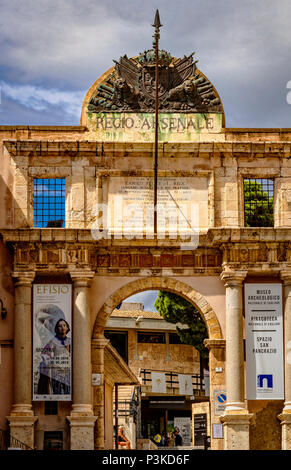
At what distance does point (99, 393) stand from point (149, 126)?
31.6 feet

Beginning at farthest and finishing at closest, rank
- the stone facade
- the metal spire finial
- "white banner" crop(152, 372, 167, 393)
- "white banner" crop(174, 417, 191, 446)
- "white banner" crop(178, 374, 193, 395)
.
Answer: "white banner" crop(178, 374, 193, 395), "white banner" crop(152, 372, 167, 393), "white banner" crop(174, 417, 191, 446), the stone facade, the metal spire finial

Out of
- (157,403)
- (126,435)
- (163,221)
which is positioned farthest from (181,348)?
(163,221)

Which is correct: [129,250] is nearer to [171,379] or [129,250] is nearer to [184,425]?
[171,379]

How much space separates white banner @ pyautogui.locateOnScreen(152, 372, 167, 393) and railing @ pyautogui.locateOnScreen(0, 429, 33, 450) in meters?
34.0

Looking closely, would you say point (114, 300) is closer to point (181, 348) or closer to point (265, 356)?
point (265, 356)

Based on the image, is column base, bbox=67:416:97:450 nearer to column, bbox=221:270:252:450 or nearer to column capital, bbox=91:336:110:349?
column capital, bbox=91:336:110:349

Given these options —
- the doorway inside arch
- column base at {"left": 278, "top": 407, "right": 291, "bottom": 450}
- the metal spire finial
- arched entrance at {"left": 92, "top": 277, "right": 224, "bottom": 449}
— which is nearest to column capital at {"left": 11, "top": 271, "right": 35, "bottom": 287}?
arched entrance at {"left": 92, "top": 277, "right": 224, "bottom": 449}

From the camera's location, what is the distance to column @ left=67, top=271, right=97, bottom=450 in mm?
38000

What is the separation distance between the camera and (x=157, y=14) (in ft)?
124

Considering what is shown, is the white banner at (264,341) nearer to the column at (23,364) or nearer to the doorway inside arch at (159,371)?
the column at (23,364)

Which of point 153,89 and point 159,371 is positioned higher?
point 153,89

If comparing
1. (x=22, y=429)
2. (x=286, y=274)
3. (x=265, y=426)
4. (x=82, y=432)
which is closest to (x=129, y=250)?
(x=286, y=274)

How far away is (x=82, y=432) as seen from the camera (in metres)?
38.0

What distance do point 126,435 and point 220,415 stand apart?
22.6 m
